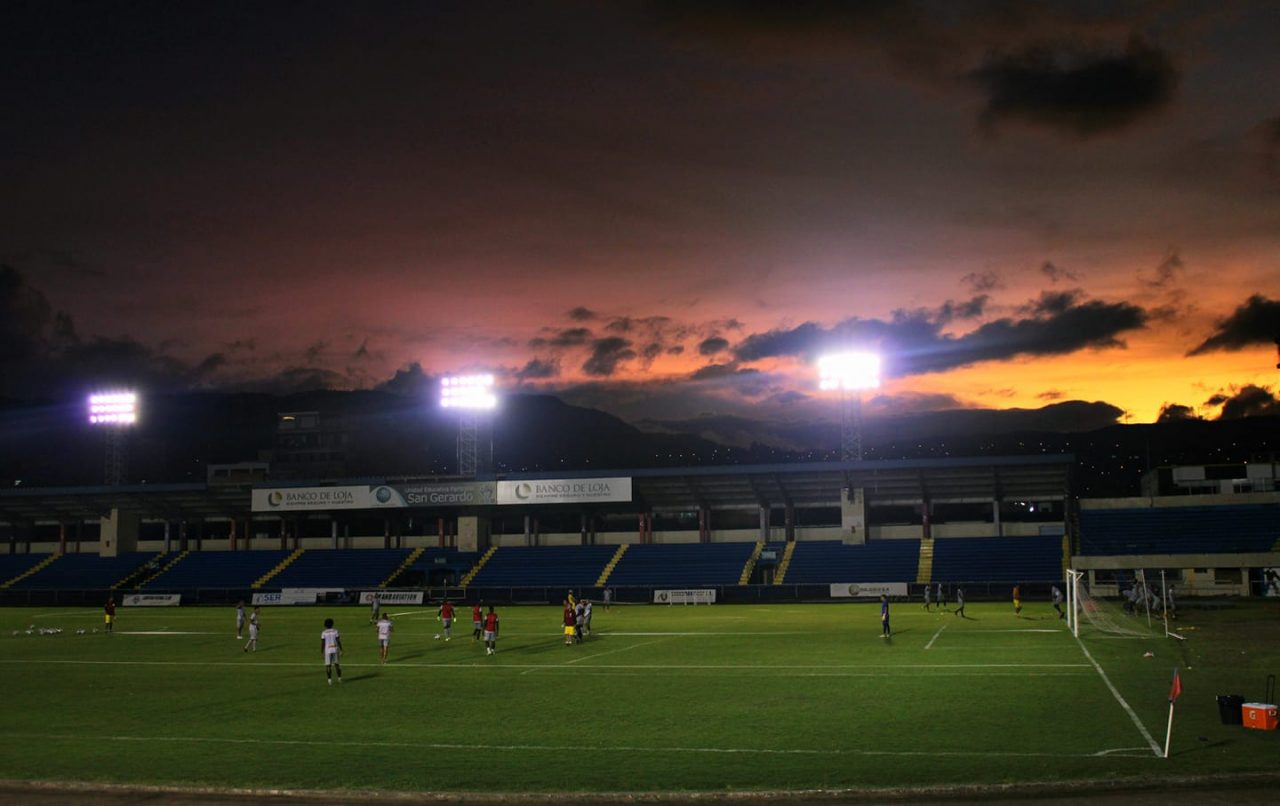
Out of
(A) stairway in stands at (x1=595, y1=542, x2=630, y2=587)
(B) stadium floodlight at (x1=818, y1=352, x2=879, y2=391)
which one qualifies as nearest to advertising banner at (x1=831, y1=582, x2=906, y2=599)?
(B) stadium floodlight at (x1=818, y1=352, x2=879, y2=391)

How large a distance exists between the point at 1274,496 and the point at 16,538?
4589 inches

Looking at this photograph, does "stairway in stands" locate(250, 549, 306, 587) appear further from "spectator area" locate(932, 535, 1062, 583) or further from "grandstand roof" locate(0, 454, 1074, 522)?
"spectator area" locate(932, 535, 1062, 583)

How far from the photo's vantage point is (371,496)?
8838 cm

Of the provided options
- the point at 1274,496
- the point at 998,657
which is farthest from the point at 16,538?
the point at 1274,496

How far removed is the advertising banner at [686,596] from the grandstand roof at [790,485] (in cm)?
1108

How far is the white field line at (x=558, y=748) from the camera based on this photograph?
18891mm

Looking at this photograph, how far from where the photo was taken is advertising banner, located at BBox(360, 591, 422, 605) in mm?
76938

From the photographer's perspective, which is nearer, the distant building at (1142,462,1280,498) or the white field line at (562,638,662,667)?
the white field line at (562,638,662,667)

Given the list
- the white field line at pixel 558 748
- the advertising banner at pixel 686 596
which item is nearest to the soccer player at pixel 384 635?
the white field line at pixel 558 748

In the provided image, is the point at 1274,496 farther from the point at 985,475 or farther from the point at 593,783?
the point at 593,783

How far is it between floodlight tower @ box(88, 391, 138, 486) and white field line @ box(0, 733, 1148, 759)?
76599 mm

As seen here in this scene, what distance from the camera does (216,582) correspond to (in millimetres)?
85750

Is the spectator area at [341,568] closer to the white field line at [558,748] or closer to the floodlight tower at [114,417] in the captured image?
the floodlight tower at [114,417]

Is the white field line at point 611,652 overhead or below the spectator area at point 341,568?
below
